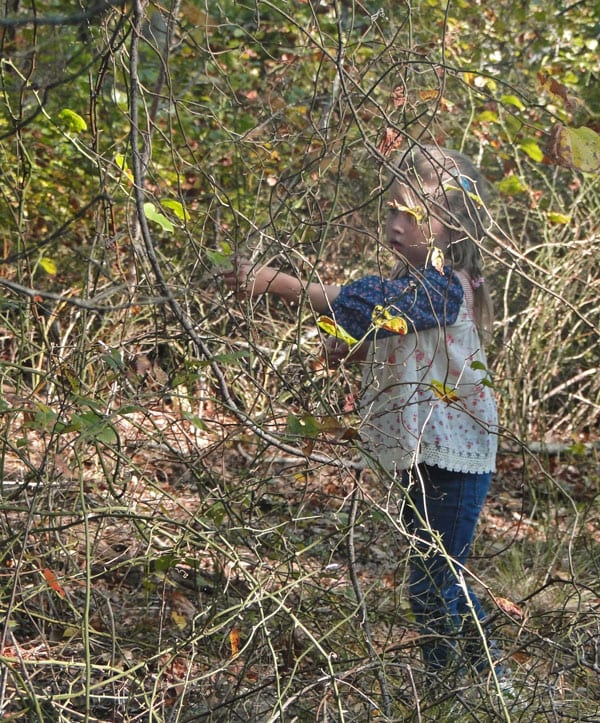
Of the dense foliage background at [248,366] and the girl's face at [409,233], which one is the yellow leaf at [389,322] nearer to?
the dense foliage background at [248,366]

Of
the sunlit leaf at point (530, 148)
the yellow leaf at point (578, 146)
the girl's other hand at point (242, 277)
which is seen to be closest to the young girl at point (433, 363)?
the girl's other hand at point (242, 277)

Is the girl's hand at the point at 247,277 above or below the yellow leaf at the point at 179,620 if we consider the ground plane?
above

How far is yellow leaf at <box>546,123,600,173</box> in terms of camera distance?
2096mm

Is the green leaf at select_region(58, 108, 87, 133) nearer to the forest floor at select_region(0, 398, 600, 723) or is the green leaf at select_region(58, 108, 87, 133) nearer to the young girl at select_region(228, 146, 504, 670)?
the young girl at select_region(228, 146, 504, 670)

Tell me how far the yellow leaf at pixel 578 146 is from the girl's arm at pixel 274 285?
24.8 inches

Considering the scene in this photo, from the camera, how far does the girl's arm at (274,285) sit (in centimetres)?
236

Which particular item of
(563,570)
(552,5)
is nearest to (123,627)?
(563,570)

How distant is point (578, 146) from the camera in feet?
6.90

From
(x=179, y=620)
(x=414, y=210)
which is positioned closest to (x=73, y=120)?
(x=414, y=210)

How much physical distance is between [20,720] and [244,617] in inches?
29.4

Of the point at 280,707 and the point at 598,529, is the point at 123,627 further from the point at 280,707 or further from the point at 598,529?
the point at 598,529

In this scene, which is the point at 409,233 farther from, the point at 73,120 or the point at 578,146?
the point at 73,120

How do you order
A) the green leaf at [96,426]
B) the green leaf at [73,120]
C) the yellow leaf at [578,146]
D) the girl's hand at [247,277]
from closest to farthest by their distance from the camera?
the green leaf at [96,426]
the yellow leaf at [578,146]
the girl's hand at [247,277]
the green leaf at [73,120]

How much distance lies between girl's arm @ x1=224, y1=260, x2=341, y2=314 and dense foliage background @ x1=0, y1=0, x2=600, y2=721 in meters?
0.07
